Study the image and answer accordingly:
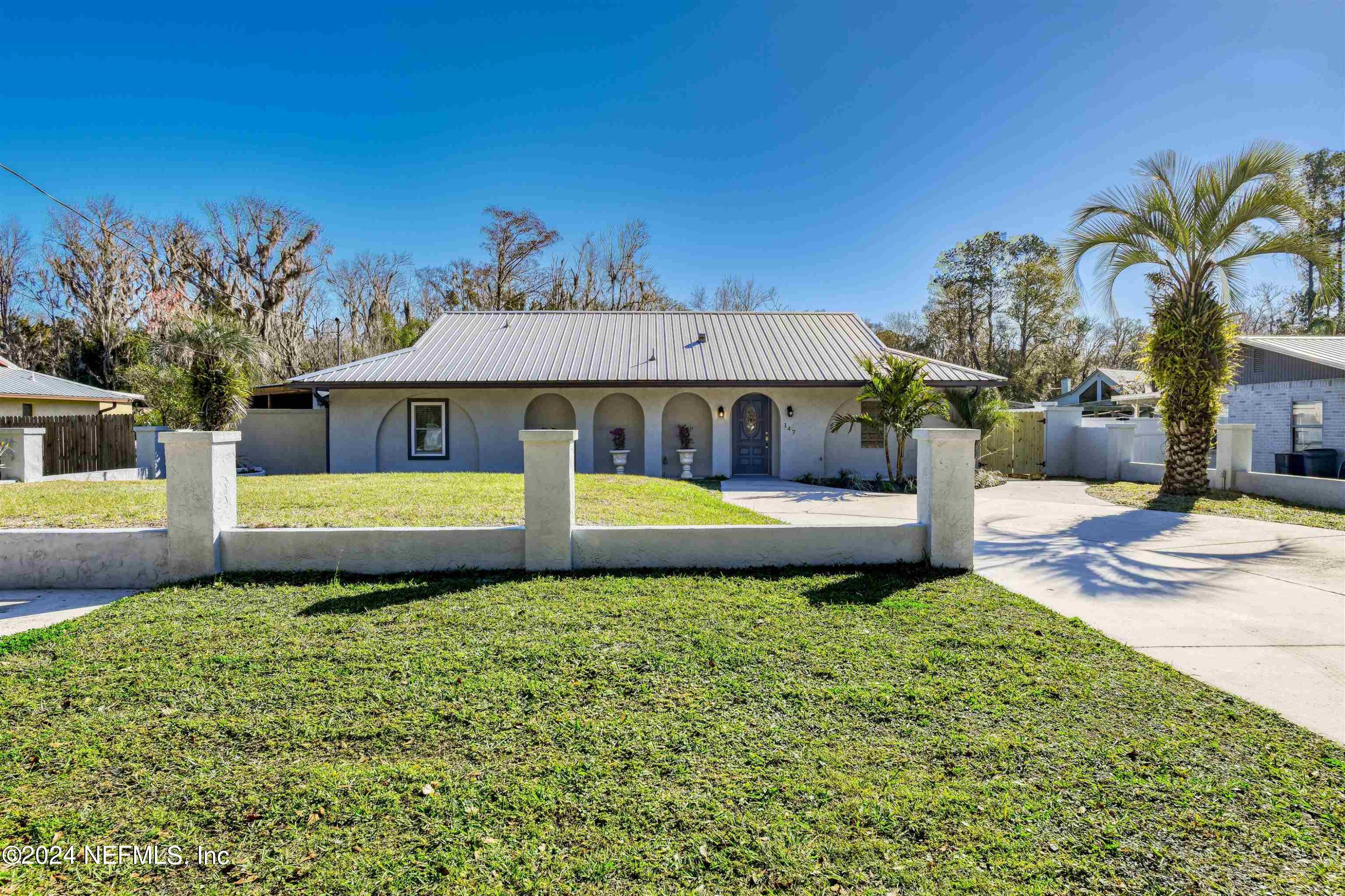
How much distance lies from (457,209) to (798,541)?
29.5 meters

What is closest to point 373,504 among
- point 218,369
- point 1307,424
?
point 218,369

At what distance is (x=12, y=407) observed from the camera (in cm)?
1748

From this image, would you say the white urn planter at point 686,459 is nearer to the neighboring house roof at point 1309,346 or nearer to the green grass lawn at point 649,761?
the green grass lawn at point 649,761

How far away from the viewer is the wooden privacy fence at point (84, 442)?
14398mm

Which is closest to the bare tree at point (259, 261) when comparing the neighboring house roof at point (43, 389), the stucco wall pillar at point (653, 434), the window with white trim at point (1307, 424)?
the neighboring house roof at point (43, 389)

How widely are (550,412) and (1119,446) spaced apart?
46.7 ft

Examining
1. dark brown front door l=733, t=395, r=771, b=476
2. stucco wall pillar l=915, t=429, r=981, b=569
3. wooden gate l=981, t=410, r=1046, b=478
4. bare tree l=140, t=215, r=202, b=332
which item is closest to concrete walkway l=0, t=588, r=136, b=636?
stucco wall pillar l=915, t=429, r=981, b=569

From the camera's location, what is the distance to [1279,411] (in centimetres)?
1430

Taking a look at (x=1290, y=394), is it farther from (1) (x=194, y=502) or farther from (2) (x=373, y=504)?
(1) (x=194, y=502)

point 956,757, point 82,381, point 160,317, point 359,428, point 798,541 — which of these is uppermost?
A: point 160,317

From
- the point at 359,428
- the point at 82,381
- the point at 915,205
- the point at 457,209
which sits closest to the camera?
the point at 359,428

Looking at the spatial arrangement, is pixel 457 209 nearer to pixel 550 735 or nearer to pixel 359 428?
pixel 359 428

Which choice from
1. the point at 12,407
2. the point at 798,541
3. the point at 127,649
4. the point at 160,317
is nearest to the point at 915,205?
the point at 798,541

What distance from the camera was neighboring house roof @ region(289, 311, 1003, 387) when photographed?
13.2 meters
